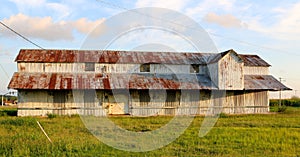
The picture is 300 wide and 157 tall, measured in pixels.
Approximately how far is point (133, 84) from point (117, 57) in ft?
15.9

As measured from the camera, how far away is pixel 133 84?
29.4 m

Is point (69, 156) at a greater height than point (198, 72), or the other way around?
point (198, 72)

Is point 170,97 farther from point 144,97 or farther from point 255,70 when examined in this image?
point 255,70

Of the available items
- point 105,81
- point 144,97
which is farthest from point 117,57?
point 144,97

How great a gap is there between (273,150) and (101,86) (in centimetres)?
1787

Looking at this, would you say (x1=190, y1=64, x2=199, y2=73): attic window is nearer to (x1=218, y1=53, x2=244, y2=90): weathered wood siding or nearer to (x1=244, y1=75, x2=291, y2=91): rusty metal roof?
(x1=218, y1=53, x2=244, y2=90): weathered wood siding

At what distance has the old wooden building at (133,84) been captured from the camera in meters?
28.8

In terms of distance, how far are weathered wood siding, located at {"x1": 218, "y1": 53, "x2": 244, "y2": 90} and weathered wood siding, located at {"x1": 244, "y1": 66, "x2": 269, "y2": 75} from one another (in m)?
4.07

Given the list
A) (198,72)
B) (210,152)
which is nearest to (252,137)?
(210,152)

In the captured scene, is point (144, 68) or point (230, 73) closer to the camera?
Answer: point (230, 73)

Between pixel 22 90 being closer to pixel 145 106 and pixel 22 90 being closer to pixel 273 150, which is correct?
pixel 145 106

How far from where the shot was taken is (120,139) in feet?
50.4

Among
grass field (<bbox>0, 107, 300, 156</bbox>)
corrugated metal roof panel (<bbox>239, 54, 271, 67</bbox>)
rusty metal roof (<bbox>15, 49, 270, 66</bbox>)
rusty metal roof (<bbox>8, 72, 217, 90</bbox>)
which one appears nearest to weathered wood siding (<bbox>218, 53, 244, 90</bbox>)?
rusty metal roof (<bbox>15, 49, 270, 66</bbox>)

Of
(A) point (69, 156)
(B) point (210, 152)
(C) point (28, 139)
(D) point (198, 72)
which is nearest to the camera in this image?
(A) point (69, 156)
